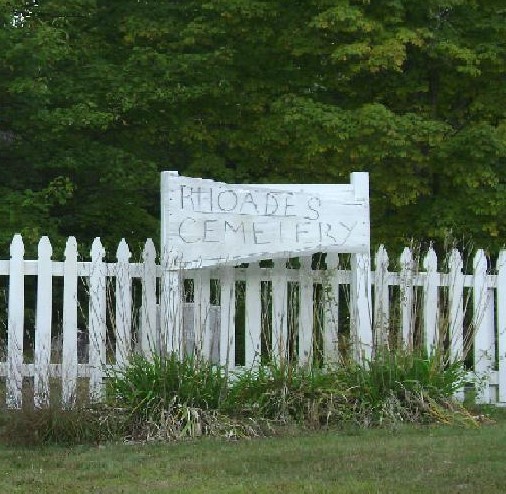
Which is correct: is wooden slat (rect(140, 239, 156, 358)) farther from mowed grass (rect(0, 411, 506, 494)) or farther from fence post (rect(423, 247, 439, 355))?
fence post (rect(423, 247, 439, 355))

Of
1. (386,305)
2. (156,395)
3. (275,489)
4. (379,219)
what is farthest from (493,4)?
(275,489)

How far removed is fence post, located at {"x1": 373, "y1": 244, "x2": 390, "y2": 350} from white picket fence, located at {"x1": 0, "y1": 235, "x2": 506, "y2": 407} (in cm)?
1

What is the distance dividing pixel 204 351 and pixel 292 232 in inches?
47.5

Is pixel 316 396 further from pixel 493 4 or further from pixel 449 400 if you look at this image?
pixel 493 4

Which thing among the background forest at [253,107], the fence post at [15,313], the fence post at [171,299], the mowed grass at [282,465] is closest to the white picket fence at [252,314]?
the fence post at [15,313]

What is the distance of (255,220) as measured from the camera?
906cm

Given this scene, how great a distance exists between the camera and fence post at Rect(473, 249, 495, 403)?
1002 centimetres

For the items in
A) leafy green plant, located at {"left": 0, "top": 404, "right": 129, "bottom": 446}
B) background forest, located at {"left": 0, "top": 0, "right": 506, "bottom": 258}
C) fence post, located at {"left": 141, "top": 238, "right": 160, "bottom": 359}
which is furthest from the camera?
background forest, located at {"left": 0, "top": 0, "right": 506, "bottom": 258}

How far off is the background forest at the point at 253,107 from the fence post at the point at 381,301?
2459mm

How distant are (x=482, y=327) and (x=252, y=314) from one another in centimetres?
226

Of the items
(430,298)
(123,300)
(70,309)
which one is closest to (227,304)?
(123,300)

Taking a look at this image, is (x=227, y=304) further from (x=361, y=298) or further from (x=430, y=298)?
(x=430, y=298)

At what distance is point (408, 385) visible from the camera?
8.47 meters

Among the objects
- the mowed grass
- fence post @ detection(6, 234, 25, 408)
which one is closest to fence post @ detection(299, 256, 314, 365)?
the mowed grass
